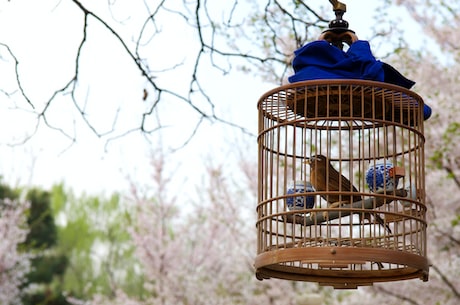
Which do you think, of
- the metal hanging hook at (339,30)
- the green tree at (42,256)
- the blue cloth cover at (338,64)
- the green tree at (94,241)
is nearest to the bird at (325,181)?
the blue cloth cover at (338,64)

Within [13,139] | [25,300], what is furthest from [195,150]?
[13,139]

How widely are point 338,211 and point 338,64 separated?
530mm

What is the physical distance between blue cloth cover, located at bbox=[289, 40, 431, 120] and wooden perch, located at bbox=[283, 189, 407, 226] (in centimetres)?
42

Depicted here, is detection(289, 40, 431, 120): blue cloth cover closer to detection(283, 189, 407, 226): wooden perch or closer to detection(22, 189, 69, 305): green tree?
detection(283, 189, 407, 226): wooden perch

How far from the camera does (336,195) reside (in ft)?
9.26

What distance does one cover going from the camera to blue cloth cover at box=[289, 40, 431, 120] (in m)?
2.75

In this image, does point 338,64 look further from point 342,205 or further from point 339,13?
point 342,205

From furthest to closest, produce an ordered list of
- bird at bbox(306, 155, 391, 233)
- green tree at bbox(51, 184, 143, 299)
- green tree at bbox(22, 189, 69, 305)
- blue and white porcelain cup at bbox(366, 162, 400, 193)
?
green tree at bbox(51, 184, 143, 299) < green tree at bbox(22, 189, 69, 305) < bird at bbox(306, 155, 391, 233) < blue and white porcelain cup at bbox(366, 162, 400, 193)

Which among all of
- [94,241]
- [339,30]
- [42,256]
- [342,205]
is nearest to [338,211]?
[342,205]

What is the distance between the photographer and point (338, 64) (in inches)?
109

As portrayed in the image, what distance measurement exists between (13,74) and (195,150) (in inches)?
315

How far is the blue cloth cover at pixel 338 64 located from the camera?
2748 millimetres

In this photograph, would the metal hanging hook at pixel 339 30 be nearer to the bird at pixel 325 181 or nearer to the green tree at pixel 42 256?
the bird at pixel 325 181

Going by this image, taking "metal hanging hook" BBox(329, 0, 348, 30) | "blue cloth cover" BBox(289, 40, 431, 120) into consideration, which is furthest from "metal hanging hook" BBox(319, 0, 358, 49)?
"blue cloth cover" BBox(289, 40, 431, 120)
